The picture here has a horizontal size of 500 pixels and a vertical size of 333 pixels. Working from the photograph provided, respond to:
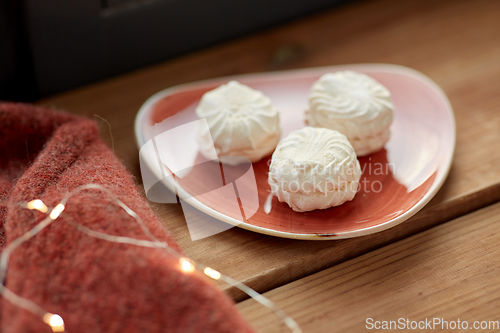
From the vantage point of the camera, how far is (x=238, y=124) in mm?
608

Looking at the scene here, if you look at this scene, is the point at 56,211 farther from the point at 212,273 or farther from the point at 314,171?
the point at 314,171

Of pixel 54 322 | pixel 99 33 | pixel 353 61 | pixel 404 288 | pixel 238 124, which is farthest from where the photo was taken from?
pixel 353 61

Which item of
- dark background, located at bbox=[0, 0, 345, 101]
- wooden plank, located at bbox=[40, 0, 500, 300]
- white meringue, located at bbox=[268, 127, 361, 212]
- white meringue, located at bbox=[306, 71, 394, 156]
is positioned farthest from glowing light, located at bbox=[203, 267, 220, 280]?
dark background, located at bbox=[0, 0, 345, 101]

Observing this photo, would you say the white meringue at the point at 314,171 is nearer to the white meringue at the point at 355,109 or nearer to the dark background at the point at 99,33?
the white meringue at the point at 355,109

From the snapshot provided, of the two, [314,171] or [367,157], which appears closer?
[314,171]

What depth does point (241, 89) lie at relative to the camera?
650mm

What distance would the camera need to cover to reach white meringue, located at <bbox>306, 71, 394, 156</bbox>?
613 mm

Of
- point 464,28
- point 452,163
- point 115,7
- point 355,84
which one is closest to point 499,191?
point 452,163

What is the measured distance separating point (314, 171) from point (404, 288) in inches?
6.3

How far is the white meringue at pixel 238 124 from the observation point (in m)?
0.61

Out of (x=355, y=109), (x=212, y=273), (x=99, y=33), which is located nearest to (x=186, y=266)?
(x=212, y=273)

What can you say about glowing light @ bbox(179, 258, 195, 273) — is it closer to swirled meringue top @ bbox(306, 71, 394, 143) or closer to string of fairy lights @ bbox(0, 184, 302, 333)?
string of fairy lights @ bbox(0, 184, 302, 333)

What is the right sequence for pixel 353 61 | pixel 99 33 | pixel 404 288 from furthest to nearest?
1. pixel 353 61
2. pixel 99 33
3. pixel 404 288

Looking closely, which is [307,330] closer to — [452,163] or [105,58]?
[452,163]
